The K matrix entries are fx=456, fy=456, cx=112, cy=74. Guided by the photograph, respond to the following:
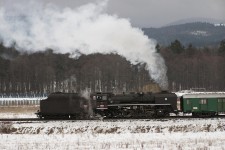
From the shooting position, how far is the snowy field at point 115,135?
25.9 m

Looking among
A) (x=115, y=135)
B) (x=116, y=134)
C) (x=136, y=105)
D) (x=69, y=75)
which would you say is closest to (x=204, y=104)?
(x=136, y=105)

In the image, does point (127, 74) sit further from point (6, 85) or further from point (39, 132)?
point (39, 132)

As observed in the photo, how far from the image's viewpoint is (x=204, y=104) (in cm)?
4406

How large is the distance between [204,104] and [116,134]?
14875 mm

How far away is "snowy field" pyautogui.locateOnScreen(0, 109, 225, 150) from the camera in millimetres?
25922

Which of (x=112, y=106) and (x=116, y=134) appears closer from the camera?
(x=116, y=134)

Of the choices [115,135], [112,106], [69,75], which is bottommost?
[115,135]

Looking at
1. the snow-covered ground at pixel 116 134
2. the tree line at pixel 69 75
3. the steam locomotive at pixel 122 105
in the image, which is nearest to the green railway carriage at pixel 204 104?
the steam locomotive at pixel 122 105

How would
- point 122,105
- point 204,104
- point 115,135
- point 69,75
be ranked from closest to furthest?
point 115,135 → point 122,105 → point 204,104 → point 69,75

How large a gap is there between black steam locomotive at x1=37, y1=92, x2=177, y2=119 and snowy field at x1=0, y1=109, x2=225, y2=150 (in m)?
4.00

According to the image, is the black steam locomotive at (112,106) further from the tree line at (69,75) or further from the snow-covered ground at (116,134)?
the tree line at (69,75)

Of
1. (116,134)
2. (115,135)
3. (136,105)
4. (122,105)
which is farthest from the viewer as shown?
(122,105)

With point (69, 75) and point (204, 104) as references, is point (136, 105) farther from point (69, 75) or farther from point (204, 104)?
point (69, 75)

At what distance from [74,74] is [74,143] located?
90426 mm
